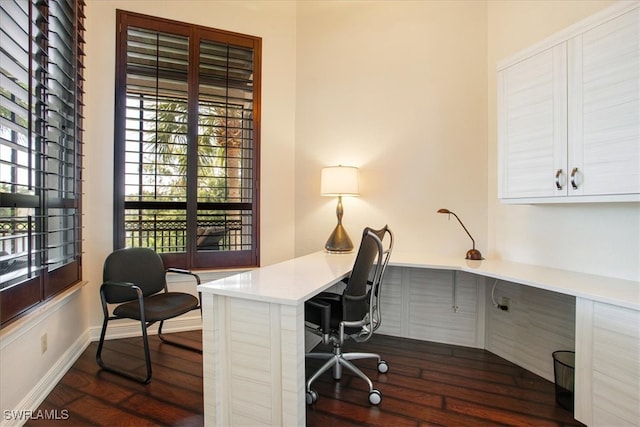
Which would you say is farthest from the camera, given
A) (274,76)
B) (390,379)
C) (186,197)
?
(274,76)

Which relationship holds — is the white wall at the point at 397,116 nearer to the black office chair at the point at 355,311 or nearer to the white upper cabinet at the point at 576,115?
the white upper cabinet at the point at 576,115

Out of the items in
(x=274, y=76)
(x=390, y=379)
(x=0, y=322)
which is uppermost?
(x=274, y=76)

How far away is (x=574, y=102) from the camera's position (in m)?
1.82

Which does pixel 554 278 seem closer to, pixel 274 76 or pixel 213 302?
pixel 213 302

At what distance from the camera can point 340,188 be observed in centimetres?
292

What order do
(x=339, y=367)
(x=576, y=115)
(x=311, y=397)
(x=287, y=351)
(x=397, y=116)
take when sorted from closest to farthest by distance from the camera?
(x=287, y=351), (x=576, y=115), (x=311, y=397), (x=339, y=367), (x=397, y=116)

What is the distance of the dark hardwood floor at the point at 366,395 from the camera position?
1.81 meters

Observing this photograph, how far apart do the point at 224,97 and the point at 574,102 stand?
2.77 meters

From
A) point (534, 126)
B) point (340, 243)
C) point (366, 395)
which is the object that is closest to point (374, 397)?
point (366, 395)

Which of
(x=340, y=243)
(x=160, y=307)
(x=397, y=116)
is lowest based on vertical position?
(x=160, y=307)

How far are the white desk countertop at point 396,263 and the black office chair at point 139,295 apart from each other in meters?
0.68

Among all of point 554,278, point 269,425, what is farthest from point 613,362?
point 269,425

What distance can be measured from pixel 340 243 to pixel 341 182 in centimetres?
55

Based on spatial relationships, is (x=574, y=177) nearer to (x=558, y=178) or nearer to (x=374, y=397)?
(x=558, y=178)
